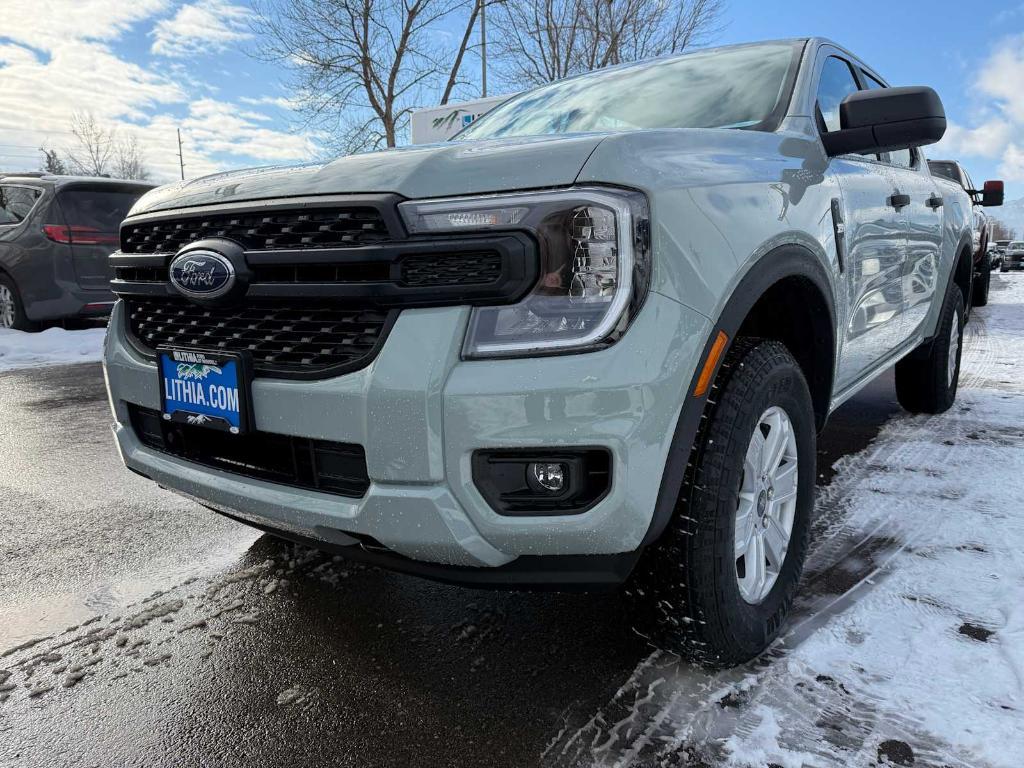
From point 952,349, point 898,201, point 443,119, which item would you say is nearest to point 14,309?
point 898,201

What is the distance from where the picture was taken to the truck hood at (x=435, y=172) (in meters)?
1.45

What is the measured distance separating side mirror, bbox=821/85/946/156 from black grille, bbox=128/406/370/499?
1805mm

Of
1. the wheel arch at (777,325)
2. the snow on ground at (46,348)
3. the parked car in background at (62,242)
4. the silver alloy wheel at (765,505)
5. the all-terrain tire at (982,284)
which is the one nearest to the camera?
the wheel arch at (777,325)

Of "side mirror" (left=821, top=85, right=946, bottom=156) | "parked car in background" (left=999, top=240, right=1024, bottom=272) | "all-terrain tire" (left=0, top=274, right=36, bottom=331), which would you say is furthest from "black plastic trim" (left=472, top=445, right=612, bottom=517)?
"parked car in background" (left=999, top=240, right=1024, bottom=272)

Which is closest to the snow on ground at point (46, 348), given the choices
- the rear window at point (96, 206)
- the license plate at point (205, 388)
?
the rear window at point (96, 206)

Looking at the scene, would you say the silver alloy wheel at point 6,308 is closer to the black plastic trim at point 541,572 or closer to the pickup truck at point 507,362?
the pickup truck at point 507,362

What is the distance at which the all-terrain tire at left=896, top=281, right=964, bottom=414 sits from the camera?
411 centimetres

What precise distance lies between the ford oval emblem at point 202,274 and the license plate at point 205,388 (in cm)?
14

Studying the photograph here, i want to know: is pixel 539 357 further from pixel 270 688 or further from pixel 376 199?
pixel 270 688

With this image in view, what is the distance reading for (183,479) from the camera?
1846 millimetres

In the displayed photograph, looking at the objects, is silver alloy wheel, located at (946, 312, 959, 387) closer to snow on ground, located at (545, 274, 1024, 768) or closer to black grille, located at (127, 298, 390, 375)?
snow on ground, located at (545, 274, 1024, 768)

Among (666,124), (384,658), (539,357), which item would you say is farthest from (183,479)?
(666,124)

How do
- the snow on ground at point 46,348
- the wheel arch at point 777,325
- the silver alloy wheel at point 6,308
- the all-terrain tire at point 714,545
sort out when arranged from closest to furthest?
1. the wheel arch at point 777,325
2. the all-terrain tire at point 714,545
3. the snow on ground at point 46,348
4. the silver alloy wheel at point 6,308

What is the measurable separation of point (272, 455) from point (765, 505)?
1236mm
